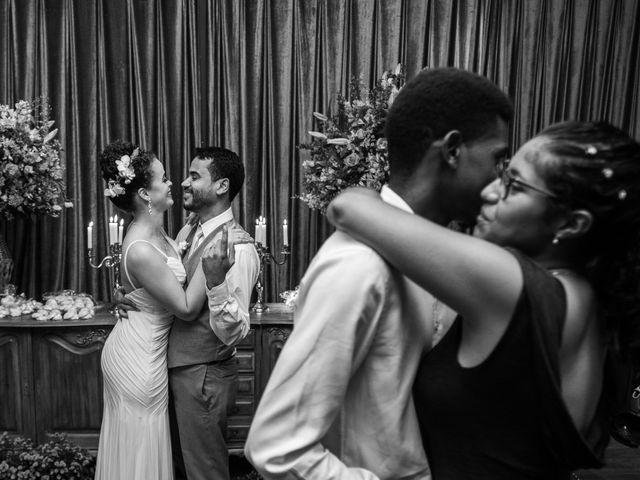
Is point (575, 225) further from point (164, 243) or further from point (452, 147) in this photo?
point (164, 243)

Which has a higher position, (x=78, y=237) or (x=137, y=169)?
(x=137, y=169)

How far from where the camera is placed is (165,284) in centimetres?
241

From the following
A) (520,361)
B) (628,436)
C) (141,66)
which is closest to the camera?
(520,361)

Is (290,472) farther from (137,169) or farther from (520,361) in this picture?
(137,169)

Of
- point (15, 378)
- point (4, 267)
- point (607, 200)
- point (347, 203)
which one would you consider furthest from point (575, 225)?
point (4, 267)

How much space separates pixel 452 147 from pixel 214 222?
179 centimetres

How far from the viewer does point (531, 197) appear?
3.07 feet

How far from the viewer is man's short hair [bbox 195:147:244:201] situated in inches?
107

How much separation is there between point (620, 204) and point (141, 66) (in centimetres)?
364

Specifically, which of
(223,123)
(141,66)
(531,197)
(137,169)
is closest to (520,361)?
(531,197)

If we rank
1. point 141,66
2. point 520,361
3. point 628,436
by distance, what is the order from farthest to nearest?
point 141,66, point 628,436, point 520,361

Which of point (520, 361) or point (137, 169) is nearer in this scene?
point (520, 361)

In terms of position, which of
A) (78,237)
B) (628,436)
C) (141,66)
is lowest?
(628,436)

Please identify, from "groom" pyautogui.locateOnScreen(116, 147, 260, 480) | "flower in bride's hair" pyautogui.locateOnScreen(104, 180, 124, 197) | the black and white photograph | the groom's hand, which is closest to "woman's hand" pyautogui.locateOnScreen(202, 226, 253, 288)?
the black and white photograph
